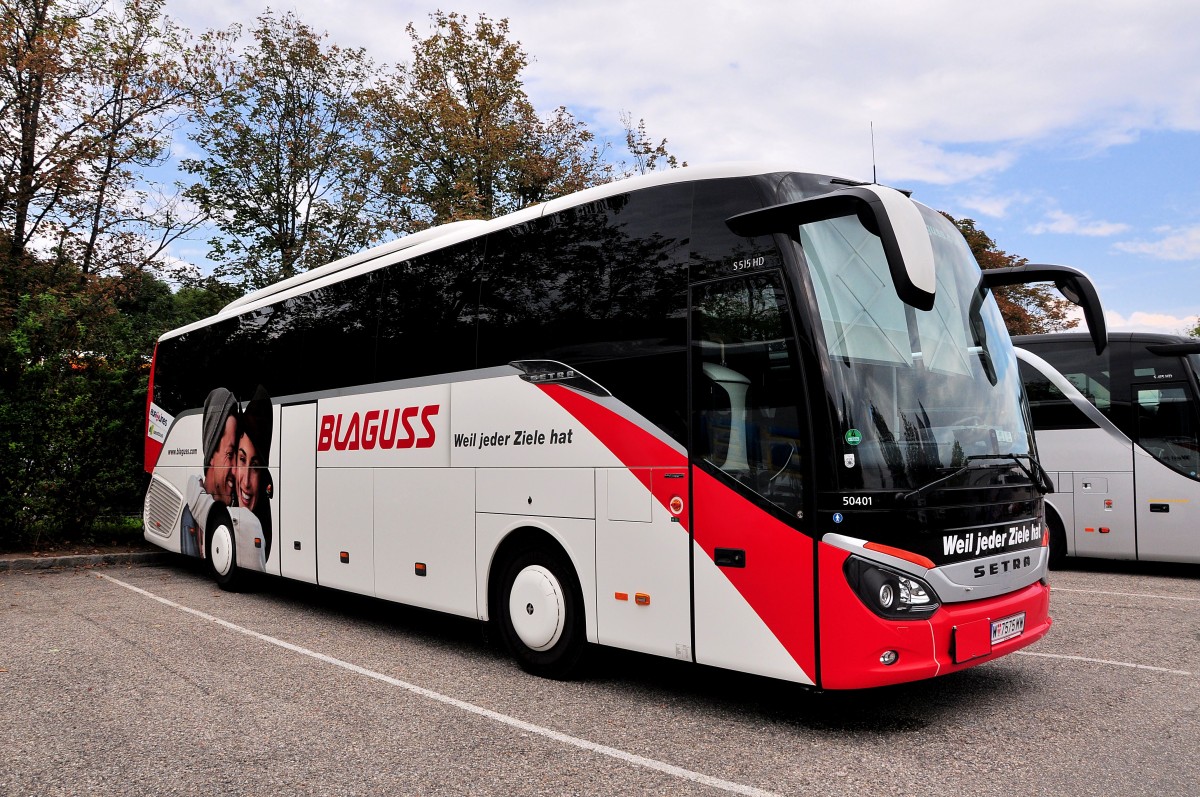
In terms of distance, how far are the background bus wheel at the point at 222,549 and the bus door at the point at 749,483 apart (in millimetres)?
7578

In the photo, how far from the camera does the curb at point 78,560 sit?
12.0 meters

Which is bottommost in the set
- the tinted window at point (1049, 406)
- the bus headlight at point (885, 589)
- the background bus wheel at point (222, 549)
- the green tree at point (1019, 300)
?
the background bus wheel at point (222, 549)

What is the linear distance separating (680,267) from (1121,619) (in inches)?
239

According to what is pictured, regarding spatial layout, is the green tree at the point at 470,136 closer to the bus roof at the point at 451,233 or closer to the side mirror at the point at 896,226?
the bus roof at the point at 451,233

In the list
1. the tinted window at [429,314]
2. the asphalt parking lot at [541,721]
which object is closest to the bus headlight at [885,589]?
the asphalt parking lot at [541,721]

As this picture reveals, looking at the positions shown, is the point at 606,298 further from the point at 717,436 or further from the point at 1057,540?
the point at 1057,540

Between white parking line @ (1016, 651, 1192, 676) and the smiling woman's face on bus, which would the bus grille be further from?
white parking line @ (1016, 651, 1192, 676)

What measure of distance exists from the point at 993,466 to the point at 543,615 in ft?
10.5

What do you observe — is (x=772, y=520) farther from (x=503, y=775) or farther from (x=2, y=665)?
(x=2, y=665)

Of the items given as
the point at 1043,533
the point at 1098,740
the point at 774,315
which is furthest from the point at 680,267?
the point at 1098,740

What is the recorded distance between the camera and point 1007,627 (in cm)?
523

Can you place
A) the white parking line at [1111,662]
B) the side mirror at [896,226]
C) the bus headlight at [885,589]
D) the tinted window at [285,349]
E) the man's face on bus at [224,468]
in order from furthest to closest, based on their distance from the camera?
the man's face on bus at [224,468]
the tinted window at [285,349]
the white parking line at [1111,662]
the bus headlight at [885,589]
the side mirror at [896,226]

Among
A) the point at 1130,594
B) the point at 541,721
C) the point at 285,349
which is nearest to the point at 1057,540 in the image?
the point at 1130,594

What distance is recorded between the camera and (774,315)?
507 cm
